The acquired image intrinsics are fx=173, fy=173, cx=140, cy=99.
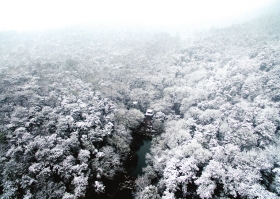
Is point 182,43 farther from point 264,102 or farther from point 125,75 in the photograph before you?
point 264,102

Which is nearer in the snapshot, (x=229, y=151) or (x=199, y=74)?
(x=229, y=151)

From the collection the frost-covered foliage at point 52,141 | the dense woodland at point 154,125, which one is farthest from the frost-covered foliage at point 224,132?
the frost-covered foliage at point 52,141

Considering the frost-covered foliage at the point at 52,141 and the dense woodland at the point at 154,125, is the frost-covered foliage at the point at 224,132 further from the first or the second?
the frost-covered foliage at the point at 52,141

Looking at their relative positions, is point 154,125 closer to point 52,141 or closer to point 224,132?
point 224,132

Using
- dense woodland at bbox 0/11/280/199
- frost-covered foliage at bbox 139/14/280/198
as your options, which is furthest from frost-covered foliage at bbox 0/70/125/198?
frost-covered foliage at bbox 139/14/280/198

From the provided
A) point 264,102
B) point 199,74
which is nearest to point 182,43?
point 199,74

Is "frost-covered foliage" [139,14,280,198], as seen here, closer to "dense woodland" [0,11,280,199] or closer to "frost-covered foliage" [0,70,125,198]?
"dense woodland" [0,11,280,199]

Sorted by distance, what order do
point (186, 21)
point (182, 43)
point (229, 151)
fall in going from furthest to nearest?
1. point (186, 21)
2. point (182, 43)
3. point (229, 151)

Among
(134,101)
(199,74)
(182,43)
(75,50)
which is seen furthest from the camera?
(182,43)
